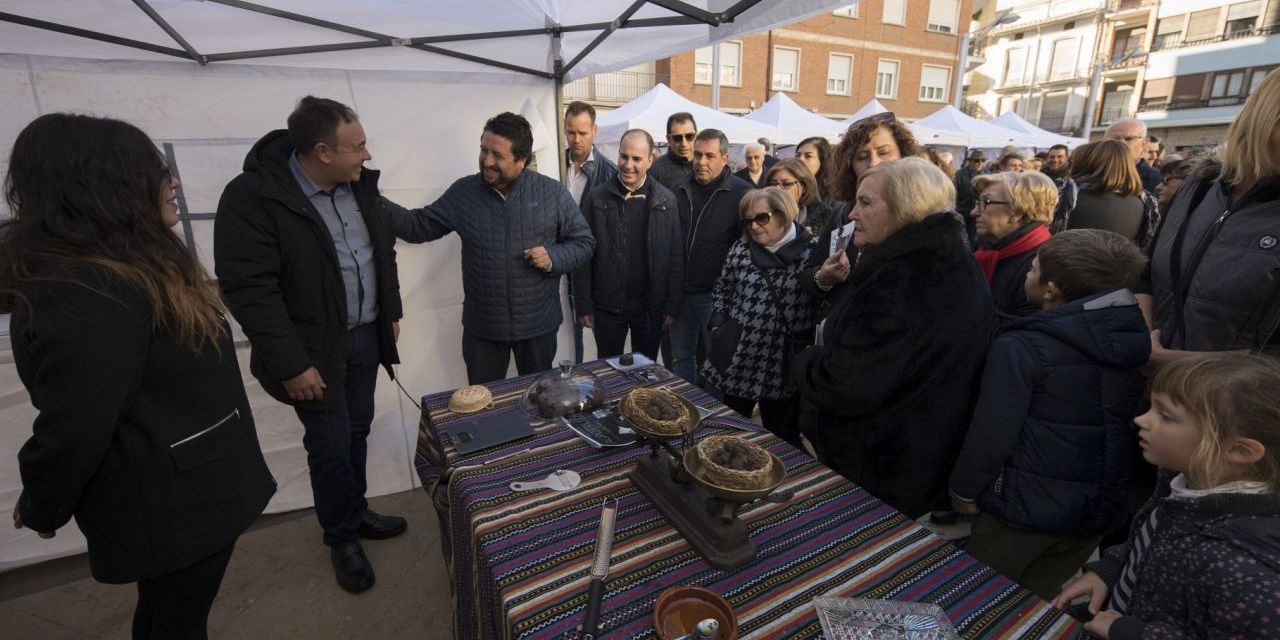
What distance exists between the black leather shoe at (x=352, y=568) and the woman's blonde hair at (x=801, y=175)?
305 centimetres

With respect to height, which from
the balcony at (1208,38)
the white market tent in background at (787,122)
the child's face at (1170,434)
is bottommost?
the child's face at (1170,434)

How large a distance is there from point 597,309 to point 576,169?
4.00ft

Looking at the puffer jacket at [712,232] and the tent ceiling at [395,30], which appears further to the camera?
the puffer jacket at [712,232]

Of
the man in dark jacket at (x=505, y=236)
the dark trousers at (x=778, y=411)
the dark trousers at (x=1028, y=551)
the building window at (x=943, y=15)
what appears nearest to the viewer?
the dark trousers at (x=1028, y=551)

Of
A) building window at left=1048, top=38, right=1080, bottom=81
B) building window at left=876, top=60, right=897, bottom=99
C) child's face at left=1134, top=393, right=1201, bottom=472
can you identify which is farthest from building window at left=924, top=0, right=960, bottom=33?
child's face at left=1134, top=393, right=1201, bottom=472

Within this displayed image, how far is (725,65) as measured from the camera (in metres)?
18.7

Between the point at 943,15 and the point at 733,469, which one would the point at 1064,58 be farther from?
the point at 733,469

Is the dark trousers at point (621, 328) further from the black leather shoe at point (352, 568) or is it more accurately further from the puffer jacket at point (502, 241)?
the black leather shoe at point (352, 568)

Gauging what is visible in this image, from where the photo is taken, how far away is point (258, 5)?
2240 mm

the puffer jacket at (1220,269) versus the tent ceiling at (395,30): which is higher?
the tent ceiling at (395,30)

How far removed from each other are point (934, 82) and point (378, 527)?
2612cm

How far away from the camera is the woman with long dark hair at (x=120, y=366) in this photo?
111 cm

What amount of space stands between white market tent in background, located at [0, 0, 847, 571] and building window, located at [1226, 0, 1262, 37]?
30.8 meters

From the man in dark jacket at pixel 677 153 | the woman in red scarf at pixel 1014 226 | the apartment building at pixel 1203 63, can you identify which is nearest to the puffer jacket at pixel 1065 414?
the woman in red scarf at pixel 1014 226
